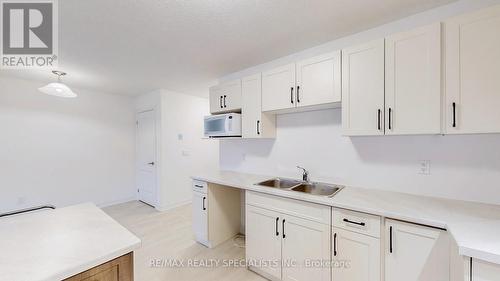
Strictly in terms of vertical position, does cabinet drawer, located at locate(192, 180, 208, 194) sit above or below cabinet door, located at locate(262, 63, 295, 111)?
below

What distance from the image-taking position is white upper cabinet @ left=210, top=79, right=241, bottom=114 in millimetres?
2604

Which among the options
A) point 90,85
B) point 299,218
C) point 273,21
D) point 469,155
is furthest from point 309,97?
point 90,85

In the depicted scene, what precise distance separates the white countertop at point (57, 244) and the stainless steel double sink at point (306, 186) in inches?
56.2

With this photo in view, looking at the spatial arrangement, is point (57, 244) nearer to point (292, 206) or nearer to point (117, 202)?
point (292, 206)

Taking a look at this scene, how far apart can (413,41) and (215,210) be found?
2.58m

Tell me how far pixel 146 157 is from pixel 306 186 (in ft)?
11.4

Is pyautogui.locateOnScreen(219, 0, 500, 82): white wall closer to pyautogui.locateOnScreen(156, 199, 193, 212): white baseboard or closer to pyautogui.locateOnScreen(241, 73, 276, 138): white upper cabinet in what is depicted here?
pyautogui.locateOnScreen(241, 73, 276, 138): white upper cabinet

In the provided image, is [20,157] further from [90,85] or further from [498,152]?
[498,152]

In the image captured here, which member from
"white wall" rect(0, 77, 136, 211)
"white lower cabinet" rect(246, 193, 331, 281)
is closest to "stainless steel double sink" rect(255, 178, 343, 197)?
"white lower cabinet" rect(246, 193, 331, 281)

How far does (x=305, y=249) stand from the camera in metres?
1.71

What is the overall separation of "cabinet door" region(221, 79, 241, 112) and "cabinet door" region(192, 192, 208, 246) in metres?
1.20

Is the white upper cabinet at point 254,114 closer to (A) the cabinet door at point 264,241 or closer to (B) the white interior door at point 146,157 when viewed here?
(A) the cabinet door at point 264,241

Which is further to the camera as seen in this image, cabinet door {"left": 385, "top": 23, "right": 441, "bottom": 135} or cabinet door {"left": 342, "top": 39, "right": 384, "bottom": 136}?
cabinet door {"left": 342, "top": 39, "right": 384, "bottom": 136}

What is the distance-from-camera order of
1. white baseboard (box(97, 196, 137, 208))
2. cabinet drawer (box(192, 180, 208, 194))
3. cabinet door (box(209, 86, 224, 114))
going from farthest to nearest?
1. white baseboard (box(97, 196, 137, 208))
2. cabinet door (box(209, 86, 224, 114))
3. cabinet drawer (box(192, 180, 208, 194))
